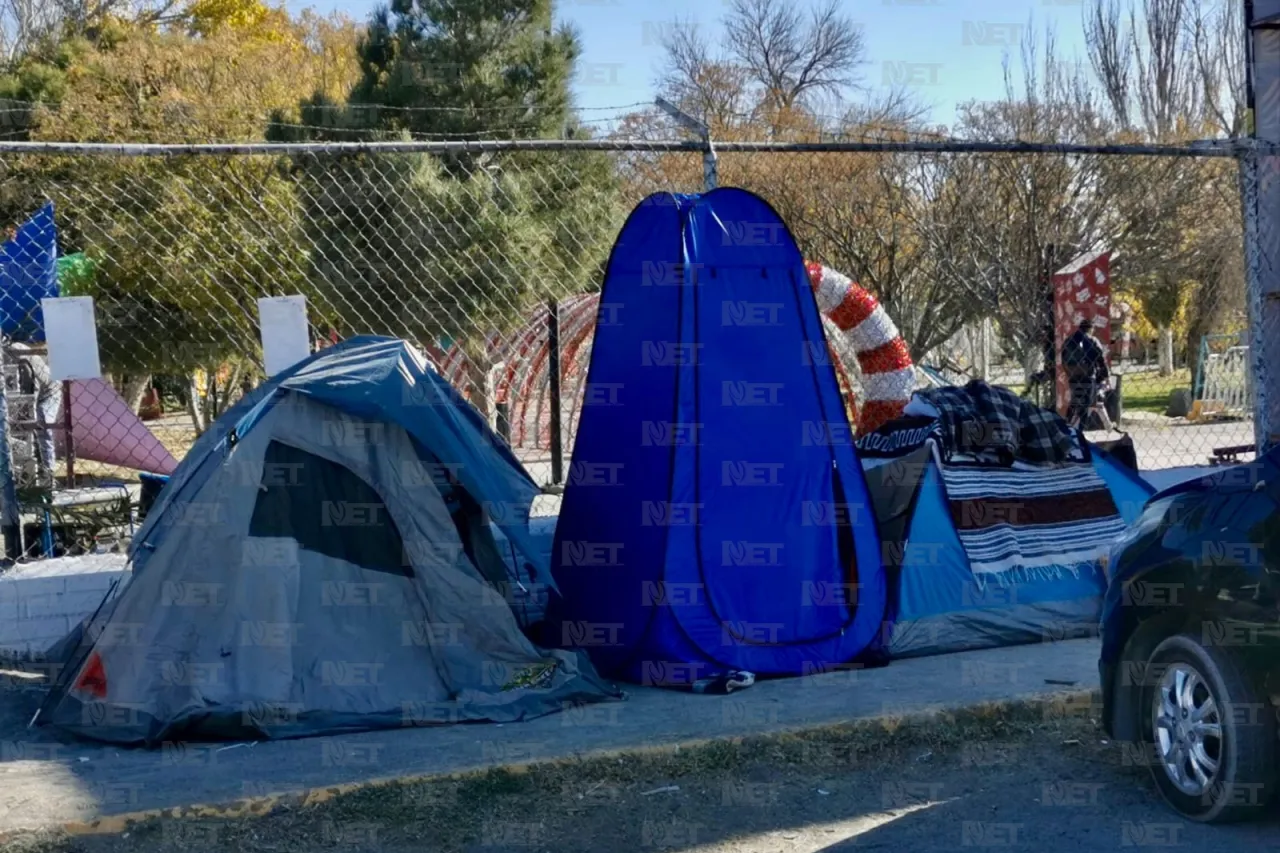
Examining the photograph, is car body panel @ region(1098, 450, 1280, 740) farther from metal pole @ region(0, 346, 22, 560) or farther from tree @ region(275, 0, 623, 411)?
tree @ region(275, 0, 623, 411)

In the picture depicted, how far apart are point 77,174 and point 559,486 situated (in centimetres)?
1127

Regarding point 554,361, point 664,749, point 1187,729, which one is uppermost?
point 554,361

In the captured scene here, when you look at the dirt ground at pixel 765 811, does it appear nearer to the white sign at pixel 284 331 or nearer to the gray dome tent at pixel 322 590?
the gray dome tent at pixel 322 590

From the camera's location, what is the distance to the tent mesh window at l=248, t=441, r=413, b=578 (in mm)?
5918

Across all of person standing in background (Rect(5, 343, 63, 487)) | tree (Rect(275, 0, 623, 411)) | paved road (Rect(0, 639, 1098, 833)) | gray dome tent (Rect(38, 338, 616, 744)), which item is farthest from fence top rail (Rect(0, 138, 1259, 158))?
person standing in background (Rect(5, 343, 63, 487))

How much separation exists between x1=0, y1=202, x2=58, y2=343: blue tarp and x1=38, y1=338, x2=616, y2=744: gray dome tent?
9.84 ft

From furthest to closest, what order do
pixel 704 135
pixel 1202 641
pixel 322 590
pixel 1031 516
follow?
pixel 1031 516 < pixel 704 135 < pixel 322 590 < pixel 1202 641

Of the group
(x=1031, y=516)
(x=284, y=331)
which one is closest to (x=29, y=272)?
(x=284, y=331)

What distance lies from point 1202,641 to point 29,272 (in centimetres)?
727

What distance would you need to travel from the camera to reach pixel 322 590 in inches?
233

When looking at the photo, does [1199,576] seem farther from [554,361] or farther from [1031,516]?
[554,361]

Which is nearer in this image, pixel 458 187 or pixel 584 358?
pixel 458 187

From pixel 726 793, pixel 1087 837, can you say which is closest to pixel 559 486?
pixel 726 793

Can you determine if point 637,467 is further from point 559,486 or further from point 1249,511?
point 559,486
